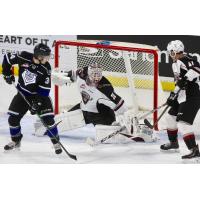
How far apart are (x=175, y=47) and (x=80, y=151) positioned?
85cm

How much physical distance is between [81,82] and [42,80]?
0.83 ft

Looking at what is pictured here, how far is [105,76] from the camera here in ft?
13.1

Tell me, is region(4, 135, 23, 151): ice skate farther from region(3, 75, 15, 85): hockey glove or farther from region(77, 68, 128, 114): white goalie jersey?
region(77, 68, 128, 114): white goalie jersey

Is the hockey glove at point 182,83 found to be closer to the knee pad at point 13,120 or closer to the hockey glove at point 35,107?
the hockey glove at point 35,107

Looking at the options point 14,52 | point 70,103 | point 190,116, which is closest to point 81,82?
point 70,103

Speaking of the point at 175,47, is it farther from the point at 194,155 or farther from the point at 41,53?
the point at 41,53

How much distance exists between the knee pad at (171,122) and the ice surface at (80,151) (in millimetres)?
67

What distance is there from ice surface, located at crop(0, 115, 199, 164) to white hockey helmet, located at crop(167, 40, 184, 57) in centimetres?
52

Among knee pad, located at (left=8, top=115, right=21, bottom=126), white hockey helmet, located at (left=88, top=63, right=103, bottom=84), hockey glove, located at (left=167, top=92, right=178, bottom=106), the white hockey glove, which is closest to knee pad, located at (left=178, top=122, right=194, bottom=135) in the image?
hockey glove, located at (left=167, top=92, right=178, bottom=106)

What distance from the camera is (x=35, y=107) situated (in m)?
3.95

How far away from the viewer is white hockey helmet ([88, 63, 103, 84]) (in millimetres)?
3980

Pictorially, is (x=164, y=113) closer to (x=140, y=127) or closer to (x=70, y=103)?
(x=140, y=127)

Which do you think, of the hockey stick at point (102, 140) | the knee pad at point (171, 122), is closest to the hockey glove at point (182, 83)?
the knee pad at point (171, 122)

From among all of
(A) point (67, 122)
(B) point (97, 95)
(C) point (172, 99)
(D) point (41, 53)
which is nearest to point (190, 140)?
(C) point (172, 99)
